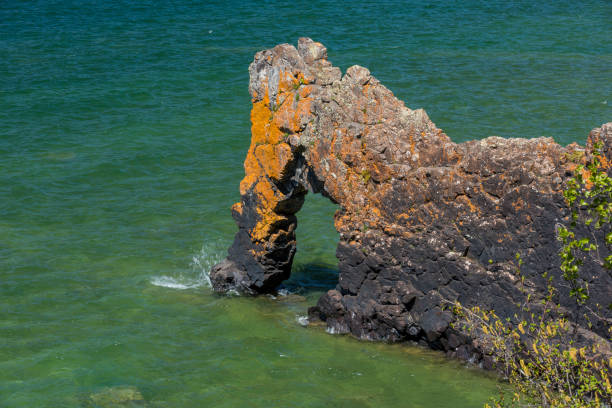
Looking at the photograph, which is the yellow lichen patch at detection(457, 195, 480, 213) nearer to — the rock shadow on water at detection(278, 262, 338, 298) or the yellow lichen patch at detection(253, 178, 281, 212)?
the yellow lichen patch at detection(253, 178, 281, 212)

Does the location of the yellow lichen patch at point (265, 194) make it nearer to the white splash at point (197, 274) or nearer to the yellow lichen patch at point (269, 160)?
the yellow lichen patch at point (269, 160)

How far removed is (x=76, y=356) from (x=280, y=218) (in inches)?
218

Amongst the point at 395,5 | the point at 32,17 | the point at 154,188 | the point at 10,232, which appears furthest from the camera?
the point at 395,5

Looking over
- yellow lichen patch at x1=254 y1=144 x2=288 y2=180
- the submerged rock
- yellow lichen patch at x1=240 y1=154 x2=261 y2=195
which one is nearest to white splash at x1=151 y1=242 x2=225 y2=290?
yellow lichen patch at x1=240 y1=154 x2=261 y2=195

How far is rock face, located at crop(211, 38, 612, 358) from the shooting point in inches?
596

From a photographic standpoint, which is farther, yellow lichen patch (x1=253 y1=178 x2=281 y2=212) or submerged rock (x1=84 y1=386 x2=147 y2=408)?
yellow lichen patch (x1=253 y1=178 x2=281 y2=212)

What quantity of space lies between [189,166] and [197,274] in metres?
11.4

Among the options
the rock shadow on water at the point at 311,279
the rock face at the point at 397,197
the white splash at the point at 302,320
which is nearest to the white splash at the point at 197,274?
the rock shadow on water at the point at 311,279

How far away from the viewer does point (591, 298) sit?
14.5 meters

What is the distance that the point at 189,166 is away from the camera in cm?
3462

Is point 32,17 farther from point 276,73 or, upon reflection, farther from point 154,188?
point 276,73

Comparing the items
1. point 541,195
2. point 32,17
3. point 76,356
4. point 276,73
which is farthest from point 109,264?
point 32,17

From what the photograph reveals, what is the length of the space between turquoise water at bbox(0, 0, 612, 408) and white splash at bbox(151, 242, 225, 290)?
8 cm

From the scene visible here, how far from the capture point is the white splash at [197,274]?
75.7 feet
